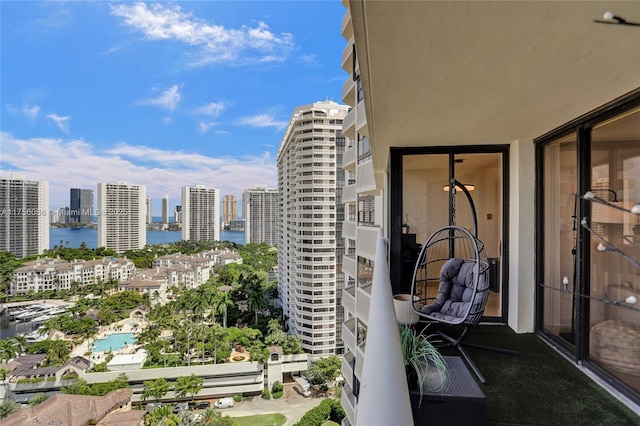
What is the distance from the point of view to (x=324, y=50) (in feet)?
130

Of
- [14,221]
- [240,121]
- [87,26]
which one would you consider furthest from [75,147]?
[240,121]

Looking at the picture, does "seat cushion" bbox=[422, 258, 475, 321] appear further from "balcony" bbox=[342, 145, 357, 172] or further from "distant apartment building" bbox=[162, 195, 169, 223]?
"distant apartment building" bbox=[162, 195, 169, 223]

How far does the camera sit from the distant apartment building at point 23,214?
72.0ft

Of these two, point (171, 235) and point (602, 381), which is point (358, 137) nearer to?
point (602, 381)

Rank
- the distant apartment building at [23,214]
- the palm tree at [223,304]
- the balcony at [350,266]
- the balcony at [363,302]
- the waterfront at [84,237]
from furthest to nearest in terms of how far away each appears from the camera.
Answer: the waterfront at [84,237]
the palm tree at [223,304]
the distant apartment building at [23,214]
the balcony at [350,266]
the balcony at [363,302]

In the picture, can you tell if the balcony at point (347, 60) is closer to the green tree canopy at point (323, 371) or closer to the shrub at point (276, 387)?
the green tree canopy at point (323, 371)

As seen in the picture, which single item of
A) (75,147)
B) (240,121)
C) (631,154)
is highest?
(240,121)

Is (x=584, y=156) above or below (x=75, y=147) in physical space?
below

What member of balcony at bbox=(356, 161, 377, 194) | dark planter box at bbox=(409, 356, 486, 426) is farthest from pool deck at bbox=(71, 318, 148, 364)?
dark planter box at bbox=(409, 356, 486, 426)

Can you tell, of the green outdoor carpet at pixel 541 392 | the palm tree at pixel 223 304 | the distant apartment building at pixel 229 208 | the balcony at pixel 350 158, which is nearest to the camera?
the green outdoor carpet at pixel 541 392

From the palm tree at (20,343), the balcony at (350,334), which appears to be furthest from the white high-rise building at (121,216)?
the balcony at (350,334)

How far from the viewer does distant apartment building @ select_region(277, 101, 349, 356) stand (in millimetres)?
18328

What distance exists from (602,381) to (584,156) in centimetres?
156

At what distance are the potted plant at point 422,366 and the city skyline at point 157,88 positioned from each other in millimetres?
29767
